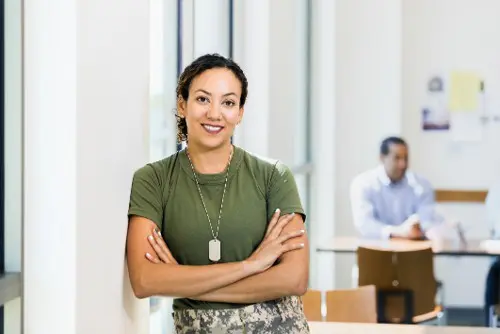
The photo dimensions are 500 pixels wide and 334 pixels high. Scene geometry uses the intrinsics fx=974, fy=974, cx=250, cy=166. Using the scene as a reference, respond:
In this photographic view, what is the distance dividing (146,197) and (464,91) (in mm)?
5957

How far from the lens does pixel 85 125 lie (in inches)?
77.1

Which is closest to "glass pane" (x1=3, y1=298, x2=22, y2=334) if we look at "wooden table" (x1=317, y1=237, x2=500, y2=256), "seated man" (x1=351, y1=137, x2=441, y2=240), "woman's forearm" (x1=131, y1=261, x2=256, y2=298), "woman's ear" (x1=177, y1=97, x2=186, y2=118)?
"woman's forearm" (x1=131, y1=261, x2=256, y2=298)

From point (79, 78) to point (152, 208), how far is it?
537mm

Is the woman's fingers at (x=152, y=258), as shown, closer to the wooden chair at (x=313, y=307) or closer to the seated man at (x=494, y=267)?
the wooden chair at (x=313, y=307)

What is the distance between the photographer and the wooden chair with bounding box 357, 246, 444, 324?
533 centimetres

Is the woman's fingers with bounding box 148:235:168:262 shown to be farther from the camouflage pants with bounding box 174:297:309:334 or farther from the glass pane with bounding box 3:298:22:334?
the glass pane with bounding box 3:298:22:334

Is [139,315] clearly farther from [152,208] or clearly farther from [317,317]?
[317,317]

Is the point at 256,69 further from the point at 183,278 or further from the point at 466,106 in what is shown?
the point at 466,106

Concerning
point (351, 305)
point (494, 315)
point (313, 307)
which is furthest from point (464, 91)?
point (313, 307)

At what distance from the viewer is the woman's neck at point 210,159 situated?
2395 mm

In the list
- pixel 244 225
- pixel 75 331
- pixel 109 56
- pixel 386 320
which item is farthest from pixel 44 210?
pixel 386 320

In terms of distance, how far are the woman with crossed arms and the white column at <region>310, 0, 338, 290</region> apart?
5.05 m

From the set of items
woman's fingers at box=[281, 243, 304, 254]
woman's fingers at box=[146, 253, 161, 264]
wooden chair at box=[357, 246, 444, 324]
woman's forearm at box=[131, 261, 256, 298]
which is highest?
woman's fingers at box=[281, 243, 304, 254]

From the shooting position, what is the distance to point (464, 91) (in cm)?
793
